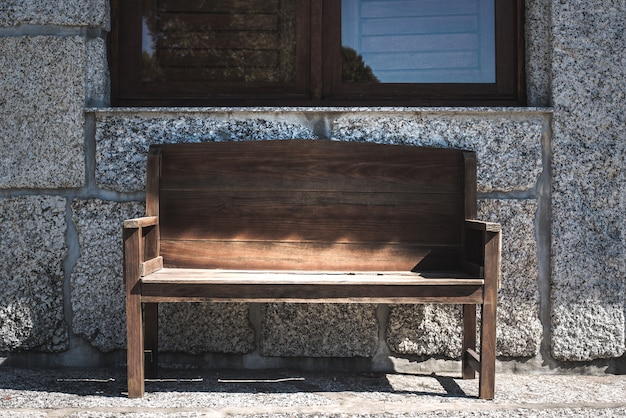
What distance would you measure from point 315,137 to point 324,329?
2.65 ft

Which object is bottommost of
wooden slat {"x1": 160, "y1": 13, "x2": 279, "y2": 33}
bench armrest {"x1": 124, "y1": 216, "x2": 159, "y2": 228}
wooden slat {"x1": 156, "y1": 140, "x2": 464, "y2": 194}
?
bench armrest {"x1": 124, "y1": 216, "x2": 159, "y2": 228}

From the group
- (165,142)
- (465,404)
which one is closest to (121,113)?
(165,142)

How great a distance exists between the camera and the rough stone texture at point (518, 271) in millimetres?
2725

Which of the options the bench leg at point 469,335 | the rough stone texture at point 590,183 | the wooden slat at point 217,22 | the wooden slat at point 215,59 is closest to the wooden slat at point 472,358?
the bench leg at point 469,335

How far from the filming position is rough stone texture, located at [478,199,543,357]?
272 centimetres

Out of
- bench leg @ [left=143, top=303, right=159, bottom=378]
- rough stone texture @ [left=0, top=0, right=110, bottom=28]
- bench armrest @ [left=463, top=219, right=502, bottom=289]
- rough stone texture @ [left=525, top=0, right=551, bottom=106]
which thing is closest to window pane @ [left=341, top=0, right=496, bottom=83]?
rough stone texture @ [left=525, top=0, right=551, bottom=106]

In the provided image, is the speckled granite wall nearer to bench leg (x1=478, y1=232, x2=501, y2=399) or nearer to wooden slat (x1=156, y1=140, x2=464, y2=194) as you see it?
wooden slat (x1=156, y1=140, x2=464, y2=194)

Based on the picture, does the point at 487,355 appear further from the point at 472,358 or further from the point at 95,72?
the point at 95,72

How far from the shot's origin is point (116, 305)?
2.75 metres

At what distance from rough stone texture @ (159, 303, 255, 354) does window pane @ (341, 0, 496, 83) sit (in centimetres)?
117

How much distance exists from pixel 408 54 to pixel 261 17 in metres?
0.67

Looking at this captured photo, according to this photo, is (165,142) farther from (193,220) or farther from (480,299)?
(480,299)

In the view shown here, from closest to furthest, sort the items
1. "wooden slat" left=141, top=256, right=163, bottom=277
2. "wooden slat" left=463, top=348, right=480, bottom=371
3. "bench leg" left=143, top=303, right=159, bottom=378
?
1. "wooden slat" left=141, top=256, right=163, bottom=277
2. "wooden slat" left=463, top=348, right=480, bottom=371
3. "bench leg" left=143, top=303, right=159, bottom=378

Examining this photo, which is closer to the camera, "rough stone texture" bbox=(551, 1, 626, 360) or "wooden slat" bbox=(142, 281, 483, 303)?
"wooden slat" bbox=(142, 281, 483, 303)
